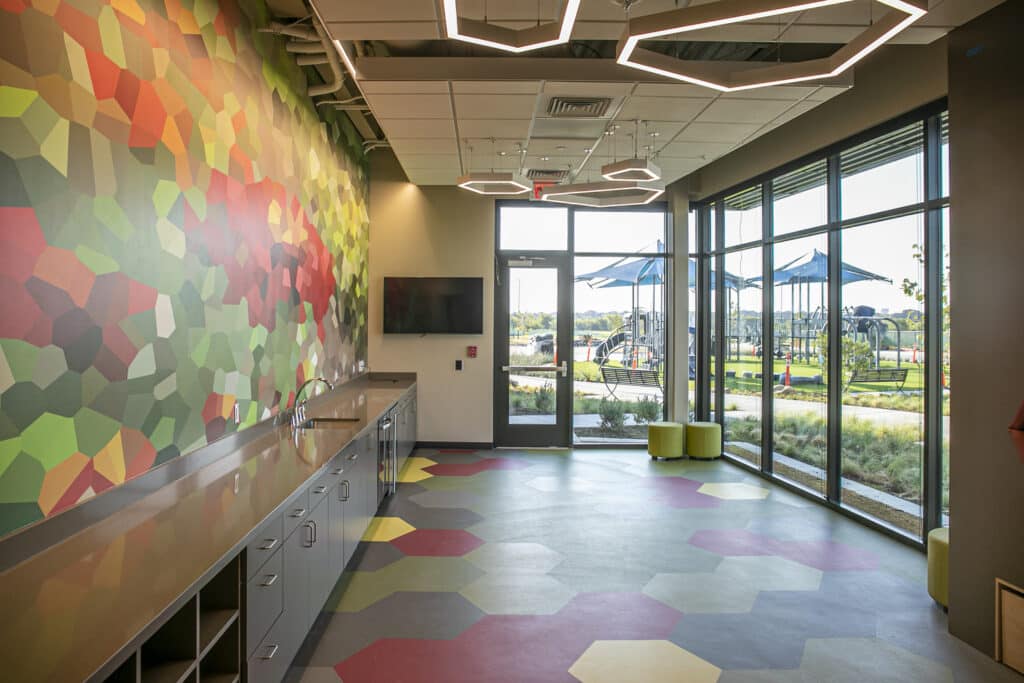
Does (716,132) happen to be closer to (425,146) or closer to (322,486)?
(425,146)

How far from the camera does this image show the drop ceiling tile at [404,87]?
436 centimetres

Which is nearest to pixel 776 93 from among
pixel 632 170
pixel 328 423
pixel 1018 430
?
pixel 632 170

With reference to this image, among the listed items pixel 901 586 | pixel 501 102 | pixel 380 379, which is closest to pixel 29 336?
pixel 501 102

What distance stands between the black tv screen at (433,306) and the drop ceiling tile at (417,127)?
2.43 metres

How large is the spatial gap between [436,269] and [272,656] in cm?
594

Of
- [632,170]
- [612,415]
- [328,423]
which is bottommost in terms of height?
[612,415]

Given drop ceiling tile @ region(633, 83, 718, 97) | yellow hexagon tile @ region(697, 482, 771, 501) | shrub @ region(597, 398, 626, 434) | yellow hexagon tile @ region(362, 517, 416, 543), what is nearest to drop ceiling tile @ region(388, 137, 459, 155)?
drop ceiling tile @ region(633, 83, 718, 97)

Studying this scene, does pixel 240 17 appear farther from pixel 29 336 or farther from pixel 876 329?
pixel 876 329

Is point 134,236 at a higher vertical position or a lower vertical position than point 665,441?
higher

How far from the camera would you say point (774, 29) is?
3.62 metres

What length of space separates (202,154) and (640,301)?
5966mm

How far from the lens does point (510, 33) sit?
280 cm

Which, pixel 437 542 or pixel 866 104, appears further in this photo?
pixel 866 104

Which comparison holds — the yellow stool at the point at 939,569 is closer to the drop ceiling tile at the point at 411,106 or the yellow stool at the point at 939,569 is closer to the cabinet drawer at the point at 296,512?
the cabinet drawer at the point at 296,512
